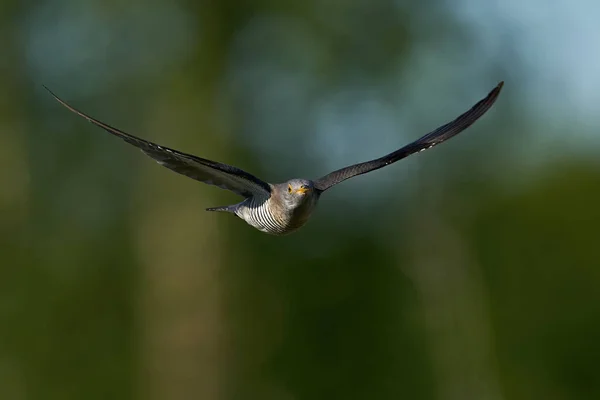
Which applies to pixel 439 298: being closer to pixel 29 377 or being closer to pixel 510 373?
pixel 510 373

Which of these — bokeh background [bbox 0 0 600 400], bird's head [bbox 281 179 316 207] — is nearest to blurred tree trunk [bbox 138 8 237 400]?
bokeh background [bbox 0 0 600 400]

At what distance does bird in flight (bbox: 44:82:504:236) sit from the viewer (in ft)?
12.4

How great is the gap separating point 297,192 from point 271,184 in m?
0.28

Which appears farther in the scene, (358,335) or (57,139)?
(358,335)

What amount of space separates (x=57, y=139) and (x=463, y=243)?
7780mm

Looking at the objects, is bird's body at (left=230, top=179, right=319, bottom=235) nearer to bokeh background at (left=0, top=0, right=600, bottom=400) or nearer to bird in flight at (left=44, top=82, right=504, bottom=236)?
bird in flight at (left=44, top=82, right=504, bottom=236)

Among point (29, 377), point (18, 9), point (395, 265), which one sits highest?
point (18, 9)

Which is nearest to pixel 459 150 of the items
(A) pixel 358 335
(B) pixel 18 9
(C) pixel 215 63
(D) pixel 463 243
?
(D) pixel 463 243

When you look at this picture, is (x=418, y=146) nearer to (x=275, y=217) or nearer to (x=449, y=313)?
(x=275, y=217)

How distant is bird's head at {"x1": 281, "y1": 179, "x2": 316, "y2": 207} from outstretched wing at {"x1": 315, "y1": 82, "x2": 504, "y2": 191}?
245 millimetres

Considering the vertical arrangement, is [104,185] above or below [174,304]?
above

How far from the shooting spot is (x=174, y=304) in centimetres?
1345

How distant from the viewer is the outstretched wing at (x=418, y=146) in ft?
A: 13.9

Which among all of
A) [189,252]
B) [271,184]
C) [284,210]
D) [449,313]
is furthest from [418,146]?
[449,313]
